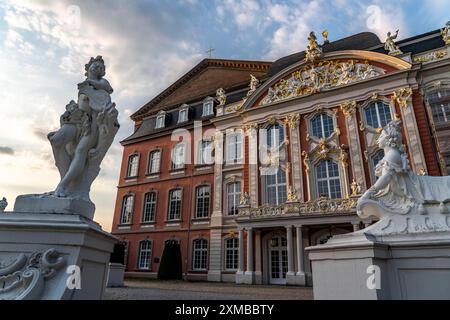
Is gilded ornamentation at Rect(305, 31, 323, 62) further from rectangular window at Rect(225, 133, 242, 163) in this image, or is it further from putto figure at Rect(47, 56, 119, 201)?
putto figure at Rect(47, 56, 119, 201)

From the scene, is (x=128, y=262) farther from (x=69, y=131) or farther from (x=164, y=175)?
(x=69, y=131)

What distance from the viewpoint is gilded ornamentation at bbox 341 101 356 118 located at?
1742cm

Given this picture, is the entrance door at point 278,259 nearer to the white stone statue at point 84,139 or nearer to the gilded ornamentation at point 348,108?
the gilded ornamentation at point 348,108

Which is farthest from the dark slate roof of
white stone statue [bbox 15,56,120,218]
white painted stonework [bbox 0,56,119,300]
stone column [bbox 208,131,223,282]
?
white painted stonework [bbox 0,56,119,300]

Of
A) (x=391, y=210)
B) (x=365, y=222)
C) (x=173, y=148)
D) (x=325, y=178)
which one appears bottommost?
(x=391, y=210)

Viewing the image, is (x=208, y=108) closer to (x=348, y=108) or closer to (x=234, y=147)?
(x=234, y=147)

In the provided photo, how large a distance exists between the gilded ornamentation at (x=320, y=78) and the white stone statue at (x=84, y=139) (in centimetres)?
1673

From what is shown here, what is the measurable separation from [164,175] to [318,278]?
20809 millimetres

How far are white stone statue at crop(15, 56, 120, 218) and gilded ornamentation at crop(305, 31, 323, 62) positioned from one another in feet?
58.1

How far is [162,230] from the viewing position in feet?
70.8

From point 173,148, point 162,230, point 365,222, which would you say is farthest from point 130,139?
point 365,222

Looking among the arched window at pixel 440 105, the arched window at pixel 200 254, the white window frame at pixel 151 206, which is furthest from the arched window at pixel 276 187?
the white window frame at pixel 151 206

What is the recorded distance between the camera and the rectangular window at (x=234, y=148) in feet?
67.8

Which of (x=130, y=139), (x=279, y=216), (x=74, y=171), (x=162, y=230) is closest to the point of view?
(x=74, y=171)
